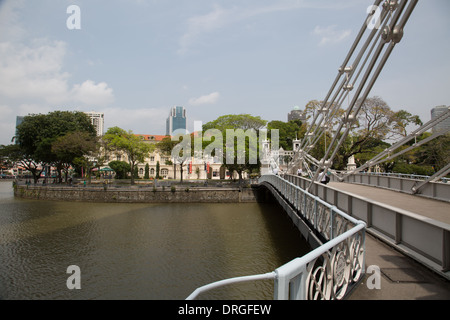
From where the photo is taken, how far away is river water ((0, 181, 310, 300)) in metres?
8.90

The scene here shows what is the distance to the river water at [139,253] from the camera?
8.90 metres

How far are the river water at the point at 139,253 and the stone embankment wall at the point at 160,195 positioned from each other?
874 centimetres

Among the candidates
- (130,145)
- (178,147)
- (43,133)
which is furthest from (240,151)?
(43,133)

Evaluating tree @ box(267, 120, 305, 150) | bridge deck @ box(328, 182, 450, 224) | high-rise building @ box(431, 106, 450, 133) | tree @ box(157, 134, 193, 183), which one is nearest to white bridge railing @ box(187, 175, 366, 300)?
bridge deck @ box(328, 182, 450, 224)

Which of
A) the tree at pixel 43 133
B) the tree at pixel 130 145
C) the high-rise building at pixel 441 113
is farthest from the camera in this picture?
the tree at pixel 43 133

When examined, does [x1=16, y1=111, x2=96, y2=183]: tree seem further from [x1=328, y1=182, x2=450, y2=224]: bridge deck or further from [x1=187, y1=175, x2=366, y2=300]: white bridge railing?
[x1=187, y1=175, x2=366, y2=300]: white bridge railing

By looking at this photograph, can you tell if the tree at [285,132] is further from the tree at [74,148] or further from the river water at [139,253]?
the river water at [139,253]

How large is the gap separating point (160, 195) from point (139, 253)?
18.3m

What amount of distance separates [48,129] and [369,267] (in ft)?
152

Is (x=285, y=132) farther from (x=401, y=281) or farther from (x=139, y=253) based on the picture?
(x=401, y=281)

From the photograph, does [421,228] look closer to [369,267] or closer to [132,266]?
[369,267]

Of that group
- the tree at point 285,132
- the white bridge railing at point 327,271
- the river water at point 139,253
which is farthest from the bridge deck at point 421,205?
the tree at point 285,132

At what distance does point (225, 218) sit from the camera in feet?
68.2

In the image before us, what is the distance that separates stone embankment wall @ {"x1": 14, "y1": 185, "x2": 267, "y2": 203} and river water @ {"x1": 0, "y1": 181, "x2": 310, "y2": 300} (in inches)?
344
